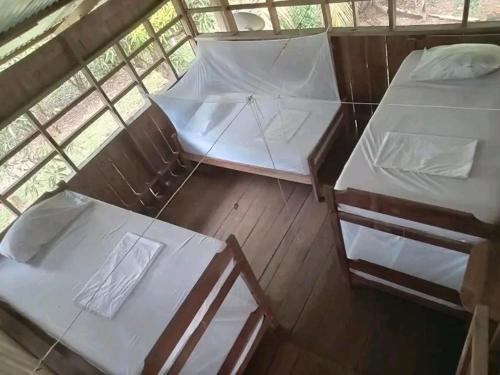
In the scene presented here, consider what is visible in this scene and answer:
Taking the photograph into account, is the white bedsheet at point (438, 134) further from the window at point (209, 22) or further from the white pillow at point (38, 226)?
the white pillow at point (38, 226)

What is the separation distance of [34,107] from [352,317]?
9.03 feet

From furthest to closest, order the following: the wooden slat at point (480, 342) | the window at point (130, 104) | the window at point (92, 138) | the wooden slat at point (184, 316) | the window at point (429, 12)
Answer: the window at point (130, 104)
the window at point (92, 138)
the window at point (429, 12)
the wooden slat at point (184, 316)
the wooden slat at point (480, 342)

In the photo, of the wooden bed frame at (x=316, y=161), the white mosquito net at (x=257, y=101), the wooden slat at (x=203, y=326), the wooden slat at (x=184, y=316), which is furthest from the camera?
the white mosquito net at (x=257, y=101)

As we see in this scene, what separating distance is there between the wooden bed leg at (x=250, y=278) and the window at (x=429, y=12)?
2.09 metres

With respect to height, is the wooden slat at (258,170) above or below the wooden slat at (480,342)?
above

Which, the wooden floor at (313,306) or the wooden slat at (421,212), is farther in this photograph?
the wooden floor at (313,306)

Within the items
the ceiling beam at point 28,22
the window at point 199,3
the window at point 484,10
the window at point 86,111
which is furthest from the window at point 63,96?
the window at point 484,10

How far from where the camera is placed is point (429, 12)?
8.06 feet

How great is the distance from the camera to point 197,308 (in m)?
1.51

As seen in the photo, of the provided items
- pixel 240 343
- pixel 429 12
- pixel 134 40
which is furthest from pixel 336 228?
pixel 134 40

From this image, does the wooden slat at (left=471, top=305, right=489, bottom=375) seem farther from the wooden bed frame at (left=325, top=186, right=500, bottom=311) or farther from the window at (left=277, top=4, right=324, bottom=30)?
the window at (left=277, top=4, right=324, bottom=30)

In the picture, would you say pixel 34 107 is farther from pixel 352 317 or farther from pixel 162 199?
pixel 352 317

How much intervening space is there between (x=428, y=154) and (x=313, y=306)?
3.67ft

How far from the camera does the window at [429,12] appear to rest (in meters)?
2.36
